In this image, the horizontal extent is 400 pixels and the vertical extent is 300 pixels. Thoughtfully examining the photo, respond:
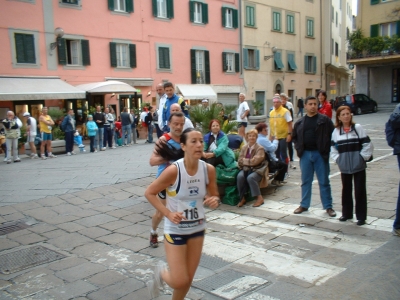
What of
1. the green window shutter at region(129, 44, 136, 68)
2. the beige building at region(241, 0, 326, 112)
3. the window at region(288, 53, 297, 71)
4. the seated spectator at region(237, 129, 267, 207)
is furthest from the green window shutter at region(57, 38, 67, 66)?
the window at region(288, 53, 297, 71)

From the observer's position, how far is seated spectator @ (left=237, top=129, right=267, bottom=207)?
6875mm

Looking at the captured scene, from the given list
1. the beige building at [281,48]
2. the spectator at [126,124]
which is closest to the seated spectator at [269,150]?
the spectator at [126,124]

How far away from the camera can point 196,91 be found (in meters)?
27.7

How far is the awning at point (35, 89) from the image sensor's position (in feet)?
59.7

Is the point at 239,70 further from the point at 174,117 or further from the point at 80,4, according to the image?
the point at 174,117

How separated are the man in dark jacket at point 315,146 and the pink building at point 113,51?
51.0 feet

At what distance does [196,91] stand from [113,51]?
21.8ft

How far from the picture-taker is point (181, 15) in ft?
88.2

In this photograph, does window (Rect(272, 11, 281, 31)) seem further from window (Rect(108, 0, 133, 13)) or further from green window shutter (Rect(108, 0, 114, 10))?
green window shutter (Rect(108, 0, 114, 10))

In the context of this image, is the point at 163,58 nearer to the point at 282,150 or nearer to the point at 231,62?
the point at 231,62

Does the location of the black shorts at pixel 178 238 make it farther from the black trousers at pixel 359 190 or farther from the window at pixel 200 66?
the window at pixel 200 66

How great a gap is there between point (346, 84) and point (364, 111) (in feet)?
84.1

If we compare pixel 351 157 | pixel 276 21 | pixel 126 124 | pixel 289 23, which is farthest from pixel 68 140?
pixel 289 23

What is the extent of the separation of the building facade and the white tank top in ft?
94.8
